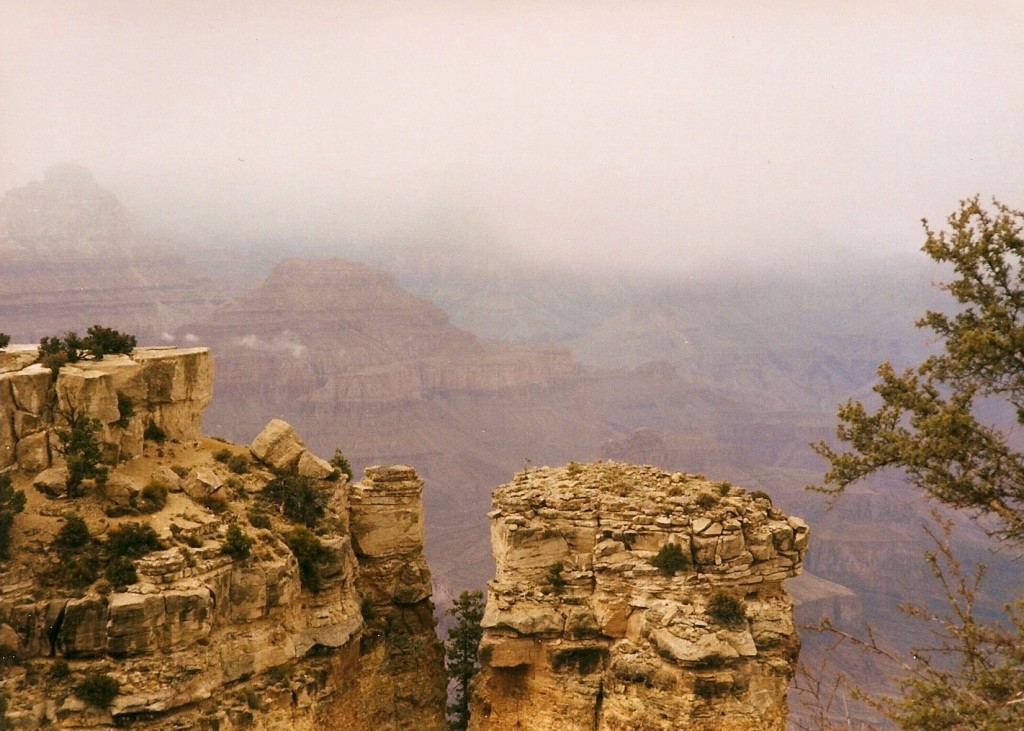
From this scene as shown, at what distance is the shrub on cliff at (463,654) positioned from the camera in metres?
43.2

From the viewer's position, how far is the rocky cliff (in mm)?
29844

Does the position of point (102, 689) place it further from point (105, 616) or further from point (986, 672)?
point (986, 672)

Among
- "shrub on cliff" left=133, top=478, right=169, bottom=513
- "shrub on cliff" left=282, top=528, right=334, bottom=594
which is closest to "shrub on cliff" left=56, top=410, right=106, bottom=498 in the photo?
"shrub on cliff" left=133, top=478, right=169, bottom=513

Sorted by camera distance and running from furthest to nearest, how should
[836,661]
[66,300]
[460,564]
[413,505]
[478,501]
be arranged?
[66,300] → [478,501] → [460,564] → [836,661] → [413,505]

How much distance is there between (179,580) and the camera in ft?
103

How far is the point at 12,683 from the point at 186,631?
4.70 meters

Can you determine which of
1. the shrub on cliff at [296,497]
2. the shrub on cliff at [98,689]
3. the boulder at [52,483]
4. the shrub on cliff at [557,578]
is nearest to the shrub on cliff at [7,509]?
the boulder at [52,483]

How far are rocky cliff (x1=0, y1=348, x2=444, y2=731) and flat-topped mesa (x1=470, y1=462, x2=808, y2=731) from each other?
573cm

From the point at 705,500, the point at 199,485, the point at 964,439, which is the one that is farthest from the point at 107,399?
the point at 964,439

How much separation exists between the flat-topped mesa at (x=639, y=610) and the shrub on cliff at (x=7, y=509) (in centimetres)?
1571

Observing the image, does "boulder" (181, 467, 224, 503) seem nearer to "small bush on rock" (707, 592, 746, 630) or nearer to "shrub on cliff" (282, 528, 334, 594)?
"shrub on cliff" (282, 528, 334, 594)

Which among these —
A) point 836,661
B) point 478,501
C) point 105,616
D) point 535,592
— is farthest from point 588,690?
point 478,501

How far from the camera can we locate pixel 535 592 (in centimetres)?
3756

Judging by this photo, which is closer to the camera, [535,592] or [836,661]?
[535,592]
